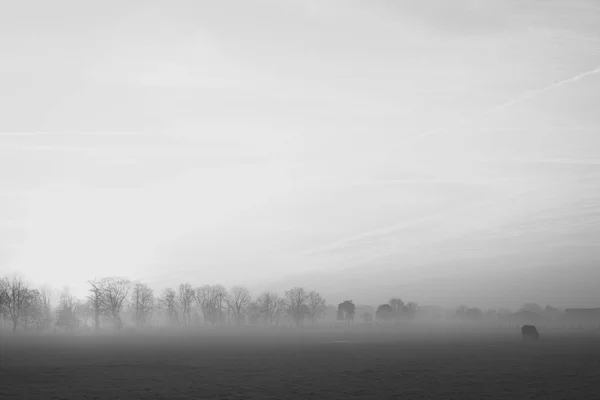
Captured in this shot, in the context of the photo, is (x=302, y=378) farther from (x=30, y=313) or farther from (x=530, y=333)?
(x=30, y=313)

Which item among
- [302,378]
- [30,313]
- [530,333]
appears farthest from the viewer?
[30,313]

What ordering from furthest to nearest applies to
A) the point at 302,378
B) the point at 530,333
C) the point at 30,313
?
the point at 30,313 → the point at 530,333 → the point at 302,378

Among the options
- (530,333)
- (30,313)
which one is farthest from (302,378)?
(30,313)

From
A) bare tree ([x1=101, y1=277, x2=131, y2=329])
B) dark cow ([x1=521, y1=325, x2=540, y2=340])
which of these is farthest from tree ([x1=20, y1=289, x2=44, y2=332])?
dark cow ([x1=521, y1=325, x2=540, y2=340])

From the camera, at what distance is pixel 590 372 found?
4444 cm

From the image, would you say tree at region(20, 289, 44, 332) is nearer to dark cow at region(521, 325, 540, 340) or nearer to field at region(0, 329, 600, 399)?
field at region(0, 329, 600, 399)

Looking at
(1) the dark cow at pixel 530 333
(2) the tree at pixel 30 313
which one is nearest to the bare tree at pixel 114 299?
(2) the tree at pixel 30 313

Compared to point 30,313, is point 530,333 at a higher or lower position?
lower

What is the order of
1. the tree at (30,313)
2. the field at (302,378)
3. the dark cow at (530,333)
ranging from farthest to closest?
the tree at (30,313)
the dark cow at (530,333)
the field at (302,378)


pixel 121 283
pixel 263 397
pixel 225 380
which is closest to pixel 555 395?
pixel 263 397

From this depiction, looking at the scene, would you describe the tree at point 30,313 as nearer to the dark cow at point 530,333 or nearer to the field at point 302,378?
the field at point 302,378

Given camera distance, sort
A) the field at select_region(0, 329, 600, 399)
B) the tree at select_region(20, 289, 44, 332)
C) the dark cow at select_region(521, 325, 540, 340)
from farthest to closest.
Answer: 1. the tree at select_region(20, 289, 44, 332)
2. the dark cow at select_region(521, 325, 540, 340)
3. the field at select_region(0, 329, 600, 399)

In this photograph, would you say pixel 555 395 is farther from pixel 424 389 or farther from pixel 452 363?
pixel 452 363

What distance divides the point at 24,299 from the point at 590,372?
483ft
